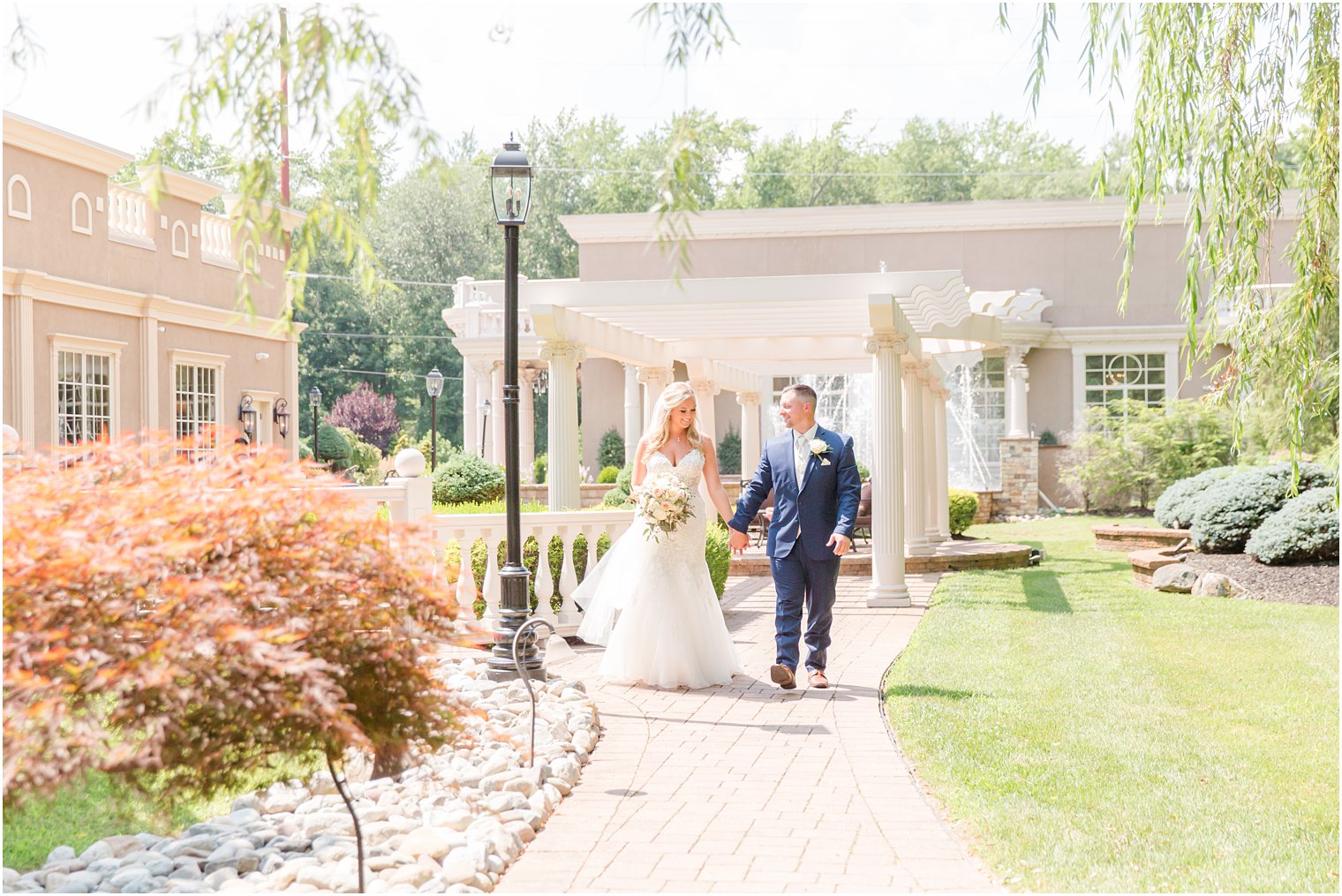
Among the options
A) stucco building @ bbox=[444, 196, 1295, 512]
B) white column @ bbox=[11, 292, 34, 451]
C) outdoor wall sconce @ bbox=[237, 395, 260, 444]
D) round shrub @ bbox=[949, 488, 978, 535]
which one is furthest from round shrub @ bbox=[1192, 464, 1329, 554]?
outdoor wall sconce @ bbox=[237, 395, 260, 444]

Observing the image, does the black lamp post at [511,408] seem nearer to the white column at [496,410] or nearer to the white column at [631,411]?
the white column at [496,410]

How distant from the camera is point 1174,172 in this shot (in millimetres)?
6836

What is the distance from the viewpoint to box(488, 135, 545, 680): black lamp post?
25.2 ft

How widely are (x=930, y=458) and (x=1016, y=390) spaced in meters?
10.8

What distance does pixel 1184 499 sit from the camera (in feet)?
61.4

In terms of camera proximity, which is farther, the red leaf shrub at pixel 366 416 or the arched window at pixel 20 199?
the red leaf shrub at pixel 366 416

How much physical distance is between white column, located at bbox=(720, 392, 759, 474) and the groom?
13.2 meters

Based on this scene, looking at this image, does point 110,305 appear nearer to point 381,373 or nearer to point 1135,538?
point 1135,538

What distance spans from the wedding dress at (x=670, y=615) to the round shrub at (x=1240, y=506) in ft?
33.1

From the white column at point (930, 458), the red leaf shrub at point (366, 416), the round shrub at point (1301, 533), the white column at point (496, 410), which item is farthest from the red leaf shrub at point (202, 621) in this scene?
the red leaf shrub at point (366, 416)

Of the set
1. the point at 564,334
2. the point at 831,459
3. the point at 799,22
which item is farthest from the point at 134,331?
the point at 799,22

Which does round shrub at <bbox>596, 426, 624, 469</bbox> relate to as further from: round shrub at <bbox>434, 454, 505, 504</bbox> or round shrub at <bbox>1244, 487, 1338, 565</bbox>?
round shrub at <bbox>1244, 487, 1338, 565</bbox>

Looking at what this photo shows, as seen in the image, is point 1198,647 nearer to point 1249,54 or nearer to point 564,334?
point 1249,54

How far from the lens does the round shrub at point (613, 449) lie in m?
30.2
